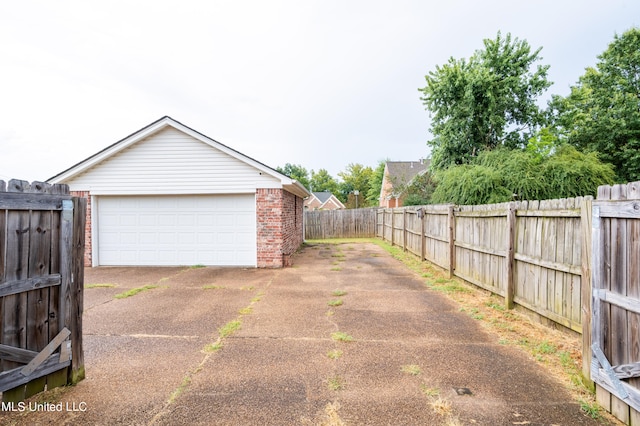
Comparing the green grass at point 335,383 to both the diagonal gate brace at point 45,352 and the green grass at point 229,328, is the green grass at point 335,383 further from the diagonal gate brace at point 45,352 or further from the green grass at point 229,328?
the diagonal gate brace at point 45,352

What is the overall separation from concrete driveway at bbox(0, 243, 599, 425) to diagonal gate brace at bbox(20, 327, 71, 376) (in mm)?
358

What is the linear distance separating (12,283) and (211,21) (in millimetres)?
10479

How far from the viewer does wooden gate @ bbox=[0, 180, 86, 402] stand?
2.62m

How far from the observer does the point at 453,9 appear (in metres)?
10.2

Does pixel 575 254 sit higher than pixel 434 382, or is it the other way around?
pixel 575 254

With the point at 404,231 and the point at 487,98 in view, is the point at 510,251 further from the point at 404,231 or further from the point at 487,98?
the point at 487,98

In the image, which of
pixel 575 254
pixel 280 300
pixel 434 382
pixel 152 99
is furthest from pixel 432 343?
pixel 152 99

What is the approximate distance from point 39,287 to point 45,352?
1.97 ft

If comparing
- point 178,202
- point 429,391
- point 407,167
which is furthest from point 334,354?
point 407,167

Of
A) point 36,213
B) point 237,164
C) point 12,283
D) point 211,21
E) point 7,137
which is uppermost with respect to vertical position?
point 211,21

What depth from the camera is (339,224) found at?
2058cm

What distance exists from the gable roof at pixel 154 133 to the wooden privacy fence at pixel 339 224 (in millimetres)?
10660

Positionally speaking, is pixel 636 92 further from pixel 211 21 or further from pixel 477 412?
pixel 477 412

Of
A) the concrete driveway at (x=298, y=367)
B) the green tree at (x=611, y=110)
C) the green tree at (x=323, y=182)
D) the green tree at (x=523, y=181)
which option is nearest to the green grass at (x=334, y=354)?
the concrete driveway at (x=298, y=367)
